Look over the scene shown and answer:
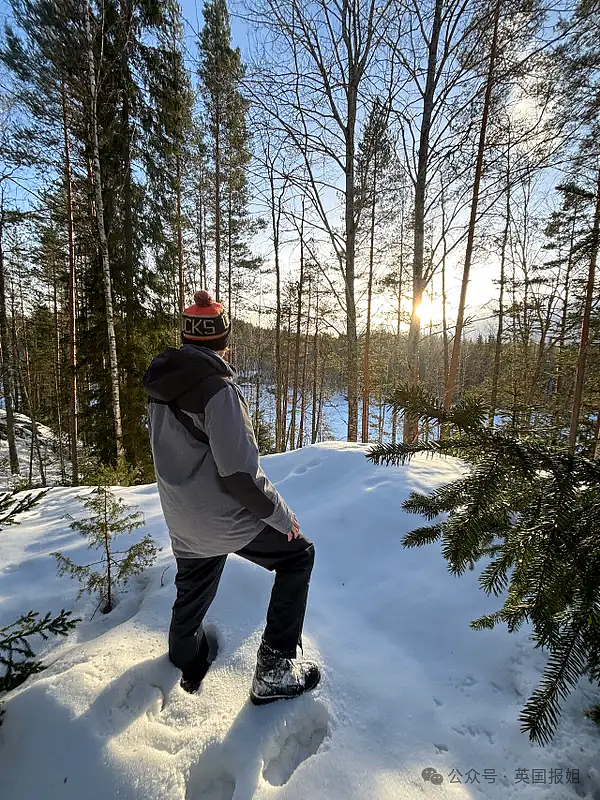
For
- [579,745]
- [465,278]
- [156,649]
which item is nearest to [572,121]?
[465,278]

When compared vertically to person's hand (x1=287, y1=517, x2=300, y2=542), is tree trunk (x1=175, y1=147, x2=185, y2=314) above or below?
above

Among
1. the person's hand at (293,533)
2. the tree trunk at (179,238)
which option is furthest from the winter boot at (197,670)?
the tree trunk at (179,238)

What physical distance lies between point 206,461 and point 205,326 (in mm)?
679

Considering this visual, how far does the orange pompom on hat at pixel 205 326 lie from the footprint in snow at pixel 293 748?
73.8 inches

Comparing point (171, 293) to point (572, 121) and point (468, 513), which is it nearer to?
Answer: point (572, 121)

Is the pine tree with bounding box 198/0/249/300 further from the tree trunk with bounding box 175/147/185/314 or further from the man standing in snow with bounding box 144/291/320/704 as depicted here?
the man standing in snow with bounding box 144/291/320/704

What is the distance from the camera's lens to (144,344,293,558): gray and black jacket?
1.46 m

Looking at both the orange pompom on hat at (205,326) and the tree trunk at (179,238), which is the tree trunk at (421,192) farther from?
the tree trunk at (179,238)

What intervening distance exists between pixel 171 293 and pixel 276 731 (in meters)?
10.5

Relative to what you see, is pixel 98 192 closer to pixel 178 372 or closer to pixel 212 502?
pixel 178 372

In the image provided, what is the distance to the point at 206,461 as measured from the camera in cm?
155

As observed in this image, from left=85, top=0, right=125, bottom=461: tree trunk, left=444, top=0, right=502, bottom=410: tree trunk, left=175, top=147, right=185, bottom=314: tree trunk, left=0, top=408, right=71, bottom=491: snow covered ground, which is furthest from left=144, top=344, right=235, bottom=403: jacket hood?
left=0, top=408, right=71, bottom=491: snow covered ground

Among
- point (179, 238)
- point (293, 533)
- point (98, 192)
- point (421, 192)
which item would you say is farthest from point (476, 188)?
point (293, 533)

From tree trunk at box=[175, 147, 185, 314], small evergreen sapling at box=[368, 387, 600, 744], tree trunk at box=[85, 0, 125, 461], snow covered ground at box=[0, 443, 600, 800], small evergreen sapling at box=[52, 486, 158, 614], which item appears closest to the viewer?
small evergreen sapling at box=[368, 387, 600, 744]
